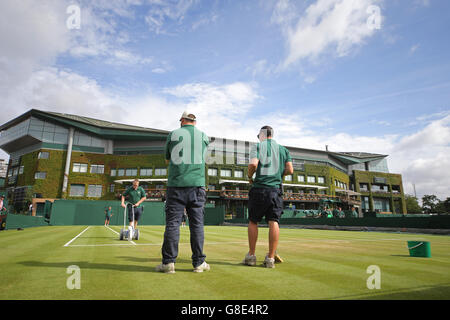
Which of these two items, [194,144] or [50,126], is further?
[50,126]

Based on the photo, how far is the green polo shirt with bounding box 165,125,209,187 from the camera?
3830 millimetres

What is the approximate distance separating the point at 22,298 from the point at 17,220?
18.6m

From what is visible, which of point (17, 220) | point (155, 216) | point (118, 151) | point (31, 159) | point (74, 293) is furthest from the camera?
point (118, 151)

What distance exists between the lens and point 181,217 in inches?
147

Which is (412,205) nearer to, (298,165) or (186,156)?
(298,165)

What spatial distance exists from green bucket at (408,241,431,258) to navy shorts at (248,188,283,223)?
3.00 metres

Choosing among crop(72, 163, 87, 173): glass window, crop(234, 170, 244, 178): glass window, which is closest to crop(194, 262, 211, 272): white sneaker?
crop(234, 170, 244, 178): glass window

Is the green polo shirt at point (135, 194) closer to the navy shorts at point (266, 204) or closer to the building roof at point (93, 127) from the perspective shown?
the navy shorts at point (266, 204)

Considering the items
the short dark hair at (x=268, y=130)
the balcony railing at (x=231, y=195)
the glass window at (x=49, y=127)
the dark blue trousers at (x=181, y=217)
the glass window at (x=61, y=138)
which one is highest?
the glass window at (x=49, y=127)

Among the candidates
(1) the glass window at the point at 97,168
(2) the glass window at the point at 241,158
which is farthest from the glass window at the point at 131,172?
(2) the glass window at the point at 241,158

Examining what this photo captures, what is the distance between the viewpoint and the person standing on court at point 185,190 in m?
3.58

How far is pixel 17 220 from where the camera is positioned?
16922 millimetres

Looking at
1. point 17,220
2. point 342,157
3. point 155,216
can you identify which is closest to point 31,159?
point 155,216
